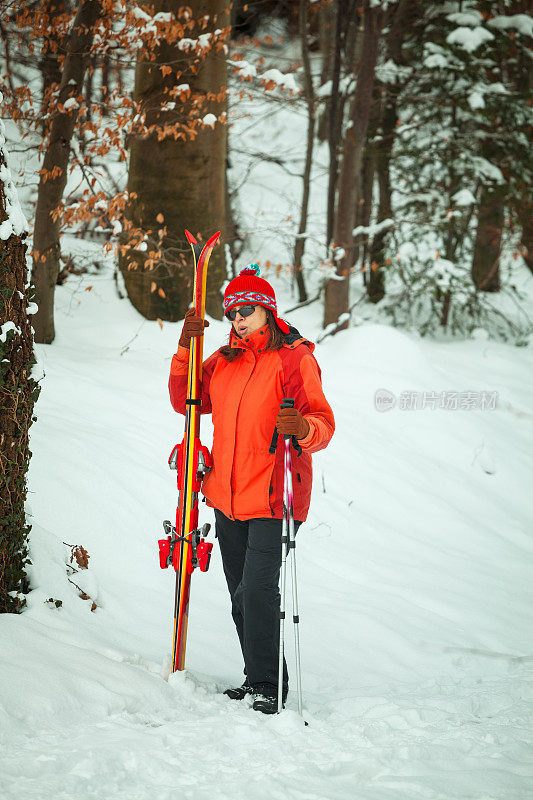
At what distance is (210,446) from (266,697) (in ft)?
10.7

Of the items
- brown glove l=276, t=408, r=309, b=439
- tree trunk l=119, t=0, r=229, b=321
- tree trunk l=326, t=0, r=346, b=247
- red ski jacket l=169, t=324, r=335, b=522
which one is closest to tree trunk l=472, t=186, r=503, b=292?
tree trunk l=326, t=0, r=346, b=247

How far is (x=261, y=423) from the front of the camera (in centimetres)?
325

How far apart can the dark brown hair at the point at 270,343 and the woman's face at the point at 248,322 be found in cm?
5

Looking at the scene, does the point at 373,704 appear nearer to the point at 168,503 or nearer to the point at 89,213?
the point at 168,503

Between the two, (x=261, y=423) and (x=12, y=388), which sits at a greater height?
(x=12, y=388)

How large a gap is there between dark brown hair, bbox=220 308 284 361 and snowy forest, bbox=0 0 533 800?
0.90 metres

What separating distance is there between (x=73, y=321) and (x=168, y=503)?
3829mm

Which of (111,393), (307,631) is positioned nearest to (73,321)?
(111,393)

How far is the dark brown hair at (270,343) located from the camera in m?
3.31

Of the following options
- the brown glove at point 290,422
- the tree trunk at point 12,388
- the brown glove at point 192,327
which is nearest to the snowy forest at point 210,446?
the tree trunk at point 12,388

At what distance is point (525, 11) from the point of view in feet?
47.8

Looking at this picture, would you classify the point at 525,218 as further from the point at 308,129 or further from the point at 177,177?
the point at 177,177

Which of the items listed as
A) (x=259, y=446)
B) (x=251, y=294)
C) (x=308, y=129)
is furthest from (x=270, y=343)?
(x=308, y=129)

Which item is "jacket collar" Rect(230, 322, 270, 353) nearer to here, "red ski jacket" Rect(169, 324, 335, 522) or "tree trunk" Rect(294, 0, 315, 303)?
"red ski jacket" Rect(169, 324, 335, 522)
